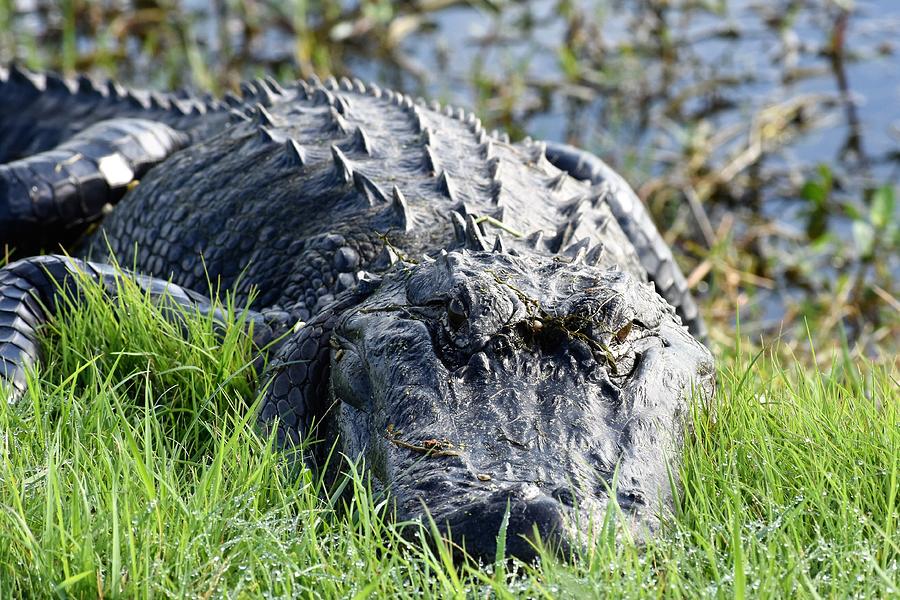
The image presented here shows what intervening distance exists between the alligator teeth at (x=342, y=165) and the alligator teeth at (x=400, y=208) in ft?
0.82

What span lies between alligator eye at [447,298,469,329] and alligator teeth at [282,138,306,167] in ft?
4.82

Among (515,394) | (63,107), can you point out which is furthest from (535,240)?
(63,107)

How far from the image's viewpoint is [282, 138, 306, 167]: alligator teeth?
381 centimetres

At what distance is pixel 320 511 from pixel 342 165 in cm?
A: 171

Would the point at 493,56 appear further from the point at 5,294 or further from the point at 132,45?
the point at 5,294

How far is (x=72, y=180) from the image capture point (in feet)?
14.1

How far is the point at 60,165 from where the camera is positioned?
14.1ft

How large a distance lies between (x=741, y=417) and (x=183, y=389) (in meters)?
1.46

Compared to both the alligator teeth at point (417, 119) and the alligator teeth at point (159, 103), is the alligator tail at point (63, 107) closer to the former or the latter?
the alligator teeth at point (159, 103)

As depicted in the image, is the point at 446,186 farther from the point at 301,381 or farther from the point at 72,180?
the point at 72,180

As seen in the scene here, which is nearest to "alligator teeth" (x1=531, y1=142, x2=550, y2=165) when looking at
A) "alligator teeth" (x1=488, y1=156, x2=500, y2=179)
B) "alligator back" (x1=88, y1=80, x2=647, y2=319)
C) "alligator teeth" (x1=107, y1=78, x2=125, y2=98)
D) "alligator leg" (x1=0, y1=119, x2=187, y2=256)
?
"alligator back" (x1=88, y1=80, x2=647, y2=319)

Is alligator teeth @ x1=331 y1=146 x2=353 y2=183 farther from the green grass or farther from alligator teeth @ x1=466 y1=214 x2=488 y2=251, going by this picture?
the green grass

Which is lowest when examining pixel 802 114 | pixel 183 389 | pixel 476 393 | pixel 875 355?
pixel 875 355

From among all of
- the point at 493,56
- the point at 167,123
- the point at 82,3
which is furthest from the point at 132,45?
the point at 167,123
